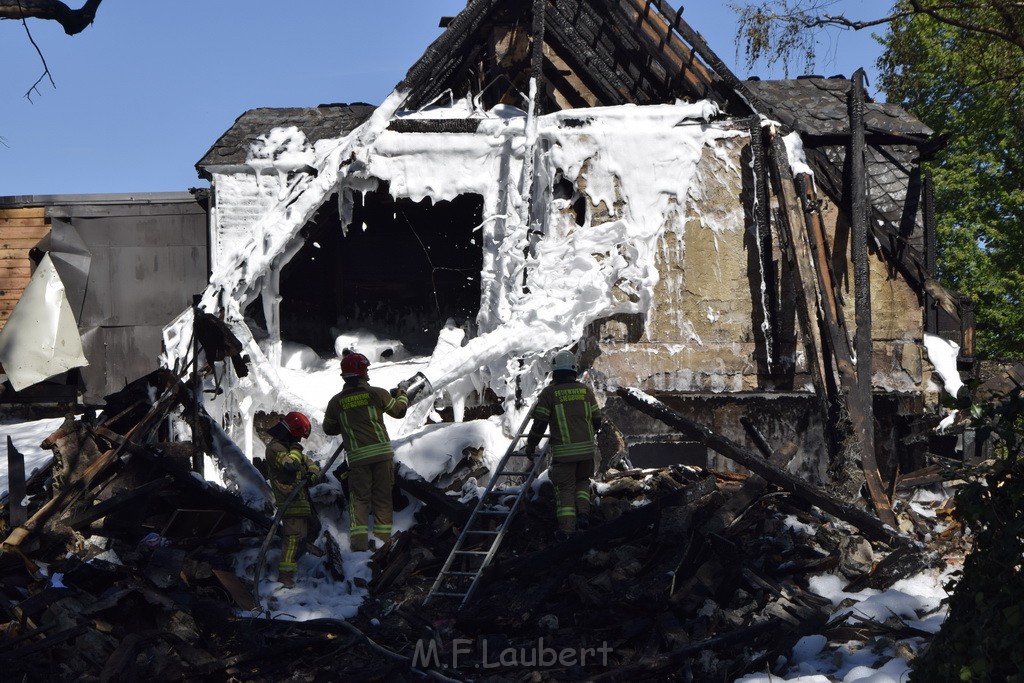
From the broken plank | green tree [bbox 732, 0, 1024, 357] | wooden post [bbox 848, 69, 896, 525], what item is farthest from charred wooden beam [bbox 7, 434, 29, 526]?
Answer: green tree [bbox 732, 0, 1024, 357]

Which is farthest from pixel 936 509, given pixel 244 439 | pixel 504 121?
pixel 244 439

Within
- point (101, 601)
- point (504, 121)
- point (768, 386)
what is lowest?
Result: point (101, 601)

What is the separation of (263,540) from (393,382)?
3.21 meters

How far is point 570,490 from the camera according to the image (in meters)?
8.07

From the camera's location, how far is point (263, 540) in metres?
8.38

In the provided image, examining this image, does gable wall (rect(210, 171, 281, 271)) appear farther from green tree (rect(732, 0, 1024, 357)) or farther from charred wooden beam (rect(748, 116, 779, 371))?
green tree (rect(732, 0, 1024, 357))

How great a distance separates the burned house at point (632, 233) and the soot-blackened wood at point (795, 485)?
2.39 m

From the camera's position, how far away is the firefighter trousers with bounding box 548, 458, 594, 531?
26.1ft

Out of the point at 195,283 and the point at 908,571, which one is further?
the point at 195,283

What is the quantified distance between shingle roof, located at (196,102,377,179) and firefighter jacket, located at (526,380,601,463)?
496cm

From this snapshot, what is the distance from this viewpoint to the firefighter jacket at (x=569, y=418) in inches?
317

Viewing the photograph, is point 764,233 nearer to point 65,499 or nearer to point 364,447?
point 364,447

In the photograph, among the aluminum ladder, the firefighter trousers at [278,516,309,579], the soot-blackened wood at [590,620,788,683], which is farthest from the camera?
the firefighter trousers at [278,516,309,579]

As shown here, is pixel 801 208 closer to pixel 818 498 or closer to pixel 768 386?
pixel 768 386
